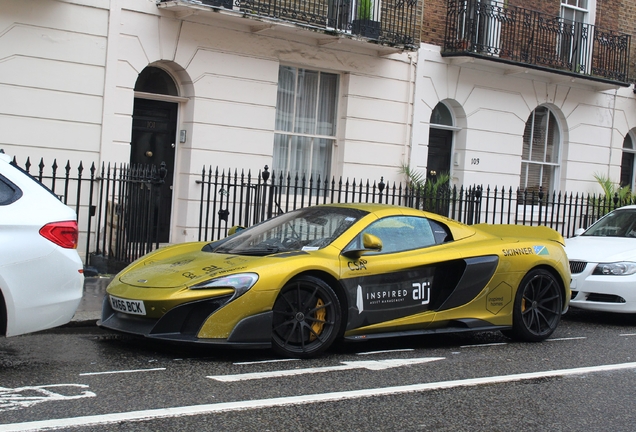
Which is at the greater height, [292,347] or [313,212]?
[313,212]

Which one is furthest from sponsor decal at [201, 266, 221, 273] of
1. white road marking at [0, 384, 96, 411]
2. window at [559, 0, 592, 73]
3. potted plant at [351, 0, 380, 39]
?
window at [559, 0, 592, 73]

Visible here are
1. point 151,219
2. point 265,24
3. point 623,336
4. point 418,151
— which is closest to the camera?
point 623,336

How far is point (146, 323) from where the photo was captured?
7.21m

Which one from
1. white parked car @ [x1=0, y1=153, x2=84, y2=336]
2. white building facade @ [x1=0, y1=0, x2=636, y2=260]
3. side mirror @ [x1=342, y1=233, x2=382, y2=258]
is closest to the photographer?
white parked car @ [x1=0, y1=153, x2=84, y2=336]

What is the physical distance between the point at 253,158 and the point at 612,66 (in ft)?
32.0

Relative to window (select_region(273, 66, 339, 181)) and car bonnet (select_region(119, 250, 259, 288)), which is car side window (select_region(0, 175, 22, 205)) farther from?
window (select_region(273, 66, 339, 181))

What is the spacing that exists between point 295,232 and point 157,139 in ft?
24.6

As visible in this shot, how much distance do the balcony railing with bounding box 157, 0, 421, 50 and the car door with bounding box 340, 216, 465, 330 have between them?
7252mm

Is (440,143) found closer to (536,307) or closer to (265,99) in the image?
(265,99)

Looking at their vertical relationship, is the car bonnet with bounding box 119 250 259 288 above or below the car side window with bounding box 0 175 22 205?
below

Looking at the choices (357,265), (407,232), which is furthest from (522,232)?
(357,265)

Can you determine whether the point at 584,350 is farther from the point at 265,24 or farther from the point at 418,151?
the point at 418,151

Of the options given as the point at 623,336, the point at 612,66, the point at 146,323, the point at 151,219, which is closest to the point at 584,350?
the point at 623,336

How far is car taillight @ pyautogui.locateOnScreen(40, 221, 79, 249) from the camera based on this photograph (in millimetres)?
6285
